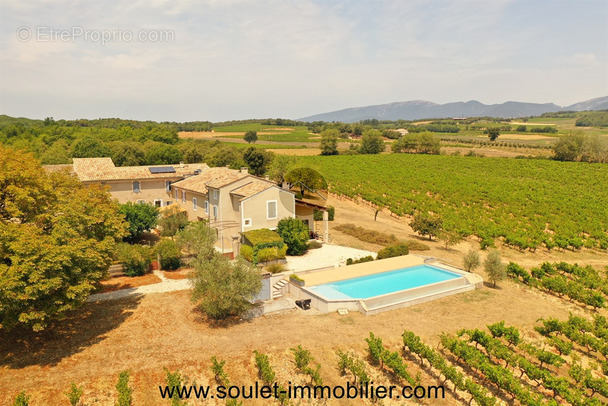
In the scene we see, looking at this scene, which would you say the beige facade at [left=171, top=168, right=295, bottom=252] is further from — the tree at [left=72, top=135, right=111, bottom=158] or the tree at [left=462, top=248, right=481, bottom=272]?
the tree at [left=72, top=135, right=111, bottom=158]

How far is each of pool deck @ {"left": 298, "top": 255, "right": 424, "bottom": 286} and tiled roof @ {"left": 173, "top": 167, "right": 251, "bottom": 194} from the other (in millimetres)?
11114

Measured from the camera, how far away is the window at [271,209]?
30.2 meters

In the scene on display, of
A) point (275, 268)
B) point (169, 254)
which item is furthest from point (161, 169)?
point (275, 268)

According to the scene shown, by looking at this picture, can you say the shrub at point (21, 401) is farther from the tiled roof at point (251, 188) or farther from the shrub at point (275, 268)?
the tiled roof at point (251, 188)

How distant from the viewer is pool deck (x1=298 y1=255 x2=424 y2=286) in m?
24.6

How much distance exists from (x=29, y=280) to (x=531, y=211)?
179 ft

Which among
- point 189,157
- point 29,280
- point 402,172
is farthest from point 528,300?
point 189,157

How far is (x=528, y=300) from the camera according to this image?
932 inches

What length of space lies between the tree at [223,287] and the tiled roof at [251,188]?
34.1 ft

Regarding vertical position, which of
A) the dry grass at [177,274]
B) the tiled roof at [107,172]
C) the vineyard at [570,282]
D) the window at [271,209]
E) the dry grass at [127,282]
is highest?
the tiled roof at [107,172]

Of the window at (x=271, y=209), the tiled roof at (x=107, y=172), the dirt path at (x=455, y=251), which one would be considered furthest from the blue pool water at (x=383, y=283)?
the tiled roof at (x=107, y=172)

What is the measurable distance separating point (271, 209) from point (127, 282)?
38.7 ft

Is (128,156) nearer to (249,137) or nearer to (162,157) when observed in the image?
(162,157)

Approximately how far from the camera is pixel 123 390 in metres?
13.4
